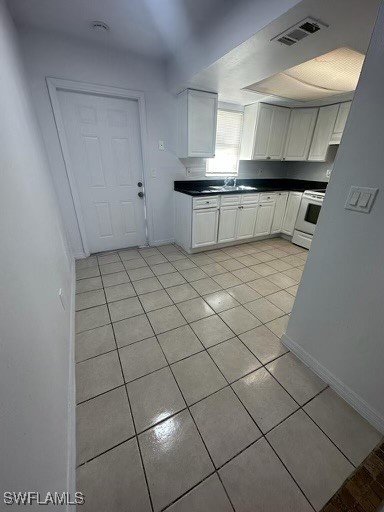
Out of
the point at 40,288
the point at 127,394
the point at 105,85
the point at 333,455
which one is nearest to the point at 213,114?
the point at 105,85

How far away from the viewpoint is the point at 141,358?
62.2 inches

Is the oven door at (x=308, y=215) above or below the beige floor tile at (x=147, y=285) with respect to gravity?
above

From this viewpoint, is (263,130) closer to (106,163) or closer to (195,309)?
(106,163)

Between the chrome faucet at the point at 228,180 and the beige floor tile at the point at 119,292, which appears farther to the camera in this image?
the chrome faucet at the point at 228,180

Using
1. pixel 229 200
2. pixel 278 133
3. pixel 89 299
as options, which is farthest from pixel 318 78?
pixel 89 299

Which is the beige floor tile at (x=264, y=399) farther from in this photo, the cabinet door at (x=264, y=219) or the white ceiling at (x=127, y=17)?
the white ceiling at (x=127, y=17)

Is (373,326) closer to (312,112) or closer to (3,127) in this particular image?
(3,127)

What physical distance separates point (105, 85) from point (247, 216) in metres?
2.63

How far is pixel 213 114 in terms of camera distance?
2.95 metres

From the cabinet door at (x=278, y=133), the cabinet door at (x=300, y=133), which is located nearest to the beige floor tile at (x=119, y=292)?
the cabinet door at (x=278, y=133)

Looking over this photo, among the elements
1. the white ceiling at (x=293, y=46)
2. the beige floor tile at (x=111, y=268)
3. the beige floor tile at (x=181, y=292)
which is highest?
the white ceiling at (x=293, y=46)

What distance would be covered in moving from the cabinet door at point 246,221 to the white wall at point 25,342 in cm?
279

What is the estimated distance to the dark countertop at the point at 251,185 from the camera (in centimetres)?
316

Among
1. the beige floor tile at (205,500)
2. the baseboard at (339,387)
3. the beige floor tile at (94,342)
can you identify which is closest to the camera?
the beige floor tile at (205,500)
